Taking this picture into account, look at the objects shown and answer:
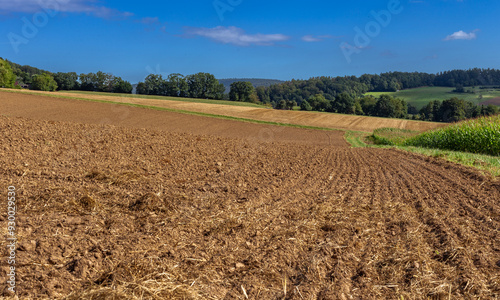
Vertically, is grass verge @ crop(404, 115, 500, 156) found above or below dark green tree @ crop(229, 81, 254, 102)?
below

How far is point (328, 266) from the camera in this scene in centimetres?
463

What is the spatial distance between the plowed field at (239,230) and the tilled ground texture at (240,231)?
2cm

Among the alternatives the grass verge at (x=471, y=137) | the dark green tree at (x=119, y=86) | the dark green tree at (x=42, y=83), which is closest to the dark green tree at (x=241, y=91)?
the dark green tree at (x=119, y=86)

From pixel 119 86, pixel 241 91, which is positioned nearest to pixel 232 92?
pixel 241 91

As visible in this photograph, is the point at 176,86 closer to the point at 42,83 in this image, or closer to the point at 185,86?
the point at 185,86

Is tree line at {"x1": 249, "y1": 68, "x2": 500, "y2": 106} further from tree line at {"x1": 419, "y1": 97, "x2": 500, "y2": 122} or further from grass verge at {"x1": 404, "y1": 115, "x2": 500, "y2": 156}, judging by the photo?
grass verge at {"x1": 404, "y1": 115, "x2": 500, "y2": 156}

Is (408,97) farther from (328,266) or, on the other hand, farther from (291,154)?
(328,266)

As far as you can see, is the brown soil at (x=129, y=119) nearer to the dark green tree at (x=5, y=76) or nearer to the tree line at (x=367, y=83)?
the dark green tree at (x=5, y=76)

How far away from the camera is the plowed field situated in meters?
4.05

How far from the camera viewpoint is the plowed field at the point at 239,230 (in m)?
4.05

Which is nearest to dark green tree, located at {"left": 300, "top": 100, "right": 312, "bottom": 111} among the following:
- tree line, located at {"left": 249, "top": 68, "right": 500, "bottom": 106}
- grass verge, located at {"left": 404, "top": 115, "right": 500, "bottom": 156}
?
tree line, located at {"left": 249, "top": 68, "right": 500, "bottom": 106}

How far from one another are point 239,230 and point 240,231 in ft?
0.15
